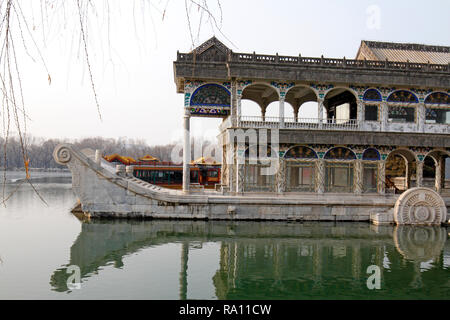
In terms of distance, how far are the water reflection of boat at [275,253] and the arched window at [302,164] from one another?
248 centimetres

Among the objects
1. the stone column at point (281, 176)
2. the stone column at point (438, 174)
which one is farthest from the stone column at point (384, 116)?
the stone column at point (281, 176)

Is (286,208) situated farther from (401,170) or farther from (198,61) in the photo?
(401,170)

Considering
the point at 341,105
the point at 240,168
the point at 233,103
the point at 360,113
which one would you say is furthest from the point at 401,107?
the point at 240,168

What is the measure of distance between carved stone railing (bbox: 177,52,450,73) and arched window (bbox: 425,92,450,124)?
1328 mm

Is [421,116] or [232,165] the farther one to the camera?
[421,116]

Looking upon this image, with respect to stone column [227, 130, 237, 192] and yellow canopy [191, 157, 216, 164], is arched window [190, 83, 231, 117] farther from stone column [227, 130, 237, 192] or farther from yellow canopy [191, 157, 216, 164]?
yellow canopy [191, 157, 216, 164]

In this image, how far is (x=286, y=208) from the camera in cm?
1705

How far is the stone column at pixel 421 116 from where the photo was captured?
1902 centimetres

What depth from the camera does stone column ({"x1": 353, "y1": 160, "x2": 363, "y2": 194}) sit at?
1856 cm

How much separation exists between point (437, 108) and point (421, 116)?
1.08 meters

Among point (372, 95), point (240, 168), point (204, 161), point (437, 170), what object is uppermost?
point (372, 95)

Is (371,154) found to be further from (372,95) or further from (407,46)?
(407,46)

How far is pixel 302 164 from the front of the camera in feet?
60.6

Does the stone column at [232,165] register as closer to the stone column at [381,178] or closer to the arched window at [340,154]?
the arched window at [340,154]
